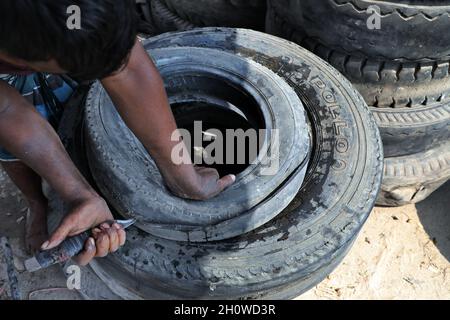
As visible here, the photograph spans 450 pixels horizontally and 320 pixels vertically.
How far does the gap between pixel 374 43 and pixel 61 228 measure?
1.07m

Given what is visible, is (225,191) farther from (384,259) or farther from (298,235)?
(384,259)

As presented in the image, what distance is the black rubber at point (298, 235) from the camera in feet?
4.14

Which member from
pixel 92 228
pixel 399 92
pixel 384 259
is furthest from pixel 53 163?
pixel 384 259

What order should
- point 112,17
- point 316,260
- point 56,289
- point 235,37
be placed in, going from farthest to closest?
point 56,289 < point 235,37 < point 316,260 < point 112,17

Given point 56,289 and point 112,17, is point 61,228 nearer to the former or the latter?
point 112,17

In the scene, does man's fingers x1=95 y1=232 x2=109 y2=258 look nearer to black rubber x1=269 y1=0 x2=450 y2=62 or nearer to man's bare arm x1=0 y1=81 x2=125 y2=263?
man's bare arm x1=0 y1=81 x2=125 y2=263

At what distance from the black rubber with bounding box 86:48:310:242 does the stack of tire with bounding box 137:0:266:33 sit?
2.03ft

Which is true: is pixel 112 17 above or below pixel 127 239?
above

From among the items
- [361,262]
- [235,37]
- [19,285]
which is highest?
[235,37]

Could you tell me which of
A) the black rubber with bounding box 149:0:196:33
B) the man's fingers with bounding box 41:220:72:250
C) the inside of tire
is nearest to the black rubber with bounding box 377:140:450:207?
the inside of tire

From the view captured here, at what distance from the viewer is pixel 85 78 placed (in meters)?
0.94

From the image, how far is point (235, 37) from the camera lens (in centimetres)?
162

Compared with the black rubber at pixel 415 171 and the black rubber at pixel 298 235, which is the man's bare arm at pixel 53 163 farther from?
the black rubber at pixel 415 171
